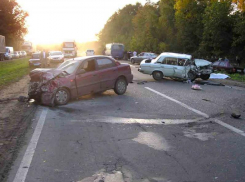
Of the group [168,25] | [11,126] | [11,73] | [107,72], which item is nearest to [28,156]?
[11,126]

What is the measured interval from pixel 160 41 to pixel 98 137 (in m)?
44.0

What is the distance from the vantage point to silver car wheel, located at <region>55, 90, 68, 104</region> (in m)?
10.6

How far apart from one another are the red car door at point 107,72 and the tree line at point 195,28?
19634 millimetres

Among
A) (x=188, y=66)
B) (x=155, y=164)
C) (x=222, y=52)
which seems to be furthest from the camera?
(x=222, y=52)

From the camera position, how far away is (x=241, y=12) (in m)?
30.4

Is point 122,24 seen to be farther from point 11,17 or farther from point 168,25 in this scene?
point 11,17

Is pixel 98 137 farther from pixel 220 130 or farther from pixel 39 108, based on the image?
pixel 39 108

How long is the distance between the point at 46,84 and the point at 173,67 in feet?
33.0

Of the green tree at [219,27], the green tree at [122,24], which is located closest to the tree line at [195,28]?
the green tree at [219,27]

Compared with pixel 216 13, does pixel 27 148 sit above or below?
below

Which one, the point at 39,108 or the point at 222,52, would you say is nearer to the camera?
the point at 39,108

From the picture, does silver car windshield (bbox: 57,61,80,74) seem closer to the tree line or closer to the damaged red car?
the damaged red car

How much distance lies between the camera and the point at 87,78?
38.1 feet

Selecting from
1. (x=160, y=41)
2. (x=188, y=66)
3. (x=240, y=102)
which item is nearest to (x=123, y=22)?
(x=160, y=41)
